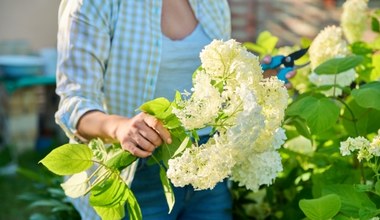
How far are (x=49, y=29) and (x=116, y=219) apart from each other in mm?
6759

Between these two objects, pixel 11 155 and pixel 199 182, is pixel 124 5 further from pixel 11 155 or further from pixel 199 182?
pixel 11 155

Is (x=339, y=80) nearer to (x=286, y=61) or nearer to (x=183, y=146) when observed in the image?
(x=286, y=61)

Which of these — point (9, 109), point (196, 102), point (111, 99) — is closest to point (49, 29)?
point (9, 109)

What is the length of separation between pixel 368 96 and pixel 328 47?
15.0 inches

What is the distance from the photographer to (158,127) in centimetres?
165

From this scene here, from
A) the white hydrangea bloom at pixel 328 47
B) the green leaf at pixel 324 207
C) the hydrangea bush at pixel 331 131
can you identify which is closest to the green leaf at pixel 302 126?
the hydrangea bush at pixel 331 131

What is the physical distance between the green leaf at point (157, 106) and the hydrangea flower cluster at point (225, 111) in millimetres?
73

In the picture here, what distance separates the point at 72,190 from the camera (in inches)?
70.6

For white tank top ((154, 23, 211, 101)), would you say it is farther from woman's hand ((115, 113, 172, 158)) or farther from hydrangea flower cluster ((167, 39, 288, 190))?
hydrangea flower cluster ((167, 39, 288, 190))

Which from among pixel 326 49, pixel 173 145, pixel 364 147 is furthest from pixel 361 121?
pixel 173 145

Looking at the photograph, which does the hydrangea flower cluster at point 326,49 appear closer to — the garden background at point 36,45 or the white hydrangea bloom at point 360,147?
the white hydrangea bloom at point 360,147

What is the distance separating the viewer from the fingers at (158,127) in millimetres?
1650

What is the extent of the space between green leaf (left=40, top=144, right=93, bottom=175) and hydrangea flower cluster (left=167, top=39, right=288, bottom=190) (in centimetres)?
27

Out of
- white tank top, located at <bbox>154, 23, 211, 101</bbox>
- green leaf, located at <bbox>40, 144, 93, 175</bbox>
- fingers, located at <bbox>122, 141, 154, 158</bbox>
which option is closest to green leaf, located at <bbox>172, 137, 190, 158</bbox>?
fingers, located at <bbox>122, 141, 154, 158</bbox>
